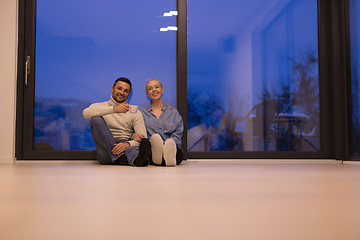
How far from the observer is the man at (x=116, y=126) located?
2.58 meters

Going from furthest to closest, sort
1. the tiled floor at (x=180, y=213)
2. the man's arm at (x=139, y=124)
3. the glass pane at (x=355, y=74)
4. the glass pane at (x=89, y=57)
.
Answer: the glass pane at (x=89, y=57)
the glass pane at (x=355, y=74)
the man's arm at (x=139, y=124)
the tiled floor at (x=180, y=213)

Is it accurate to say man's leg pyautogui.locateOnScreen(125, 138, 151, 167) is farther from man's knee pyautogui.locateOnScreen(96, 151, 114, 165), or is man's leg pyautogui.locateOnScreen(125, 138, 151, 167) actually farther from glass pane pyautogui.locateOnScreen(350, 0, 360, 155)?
glass pane pyautogui.locateOnScreen(350, 0, 360, 155)

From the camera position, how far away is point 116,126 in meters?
2.73

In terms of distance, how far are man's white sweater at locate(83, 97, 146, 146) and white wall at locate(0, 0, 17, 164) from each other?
30.3 inches

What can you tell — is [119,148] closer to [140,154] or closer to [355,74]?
[140,154]

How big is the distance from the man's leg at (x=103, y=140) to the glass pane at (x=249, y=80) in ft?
2.77

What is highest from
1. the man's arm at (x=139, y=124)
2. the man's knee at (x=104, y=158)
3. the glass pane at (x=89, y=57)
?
the glass pane at (x=89, y=57)

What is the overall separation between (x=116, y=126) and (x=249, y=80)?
4.56 ft

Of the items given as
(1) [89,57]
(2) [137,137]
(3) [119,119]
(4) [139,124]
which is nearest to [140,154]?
(2) [137,137]

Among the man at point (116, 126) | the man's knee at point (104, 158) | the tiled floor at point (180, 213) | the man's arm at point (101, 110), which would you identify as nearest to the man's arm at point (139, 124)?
the man at point (116, 126)

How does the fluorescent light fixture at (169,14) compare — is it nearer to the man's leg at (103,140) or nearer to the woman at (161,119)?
the woman at (161,119)

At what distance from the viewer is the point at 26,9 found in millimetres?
3002

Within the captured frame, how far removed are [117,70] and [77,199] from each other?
2262 mm

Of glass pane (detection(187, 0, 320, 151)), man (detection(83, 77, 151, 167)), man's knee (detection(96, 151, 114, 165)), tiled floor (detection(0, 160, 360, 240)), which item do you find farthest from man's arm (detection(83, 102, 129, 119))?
tiled floor (detection(0, 160, 360, 240))
